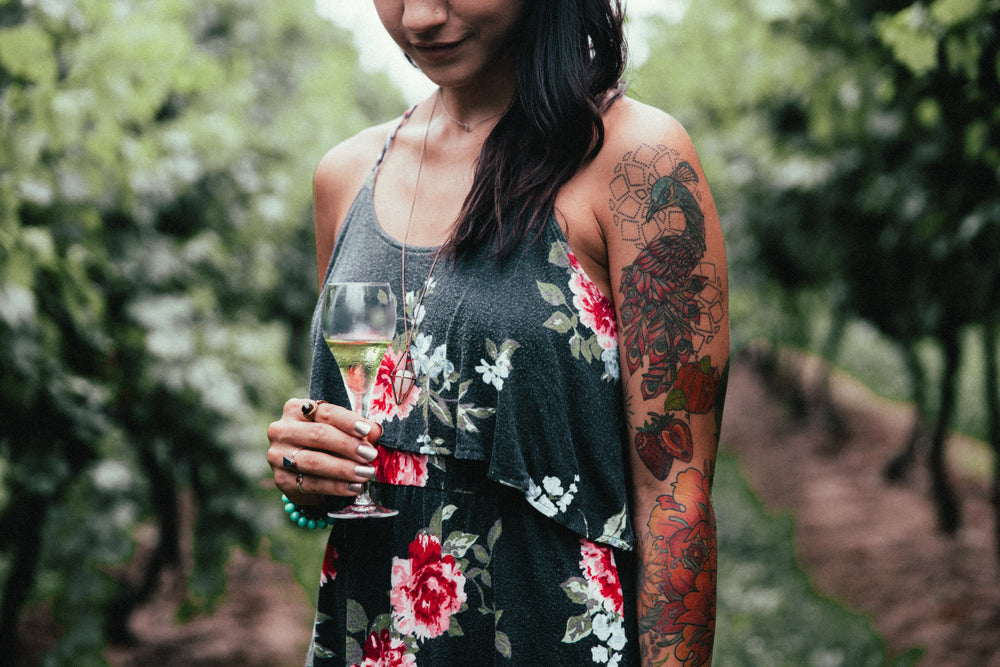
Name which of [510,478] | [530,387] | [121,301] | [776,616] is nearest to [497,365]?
[530,387]

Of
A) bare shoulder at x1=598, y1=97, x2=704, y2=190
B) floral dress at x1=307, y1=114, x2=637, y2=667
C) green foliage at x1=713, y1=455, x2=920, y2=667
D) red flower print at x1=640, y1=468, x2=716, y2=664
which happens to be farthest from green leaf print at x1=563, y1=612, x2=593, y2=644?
green foliage at x1=713, y1=455, x2=920, y2=667

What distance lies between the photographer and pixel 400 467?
1685 millimetres

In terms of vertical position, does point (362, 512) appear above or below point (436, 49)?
below

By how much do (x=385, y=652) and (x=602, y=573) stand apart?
0.44 meters

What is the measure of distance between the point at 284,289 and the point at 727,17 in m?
5.96

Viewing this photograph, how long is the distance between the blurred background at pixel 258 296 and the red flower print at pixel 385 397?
0.78 m

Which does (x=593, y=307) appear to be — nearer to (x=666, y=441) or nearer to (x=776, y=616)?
(x=666, y=441)

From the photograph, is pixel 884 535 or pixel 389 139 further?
pixel 884 535

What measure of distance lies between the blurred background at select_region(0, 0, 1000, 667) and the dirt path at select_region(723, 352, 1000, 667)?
0.05 m

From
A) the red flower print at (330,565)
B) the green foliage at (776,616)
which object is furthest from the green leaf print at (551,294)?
the green foliage at (776,616)

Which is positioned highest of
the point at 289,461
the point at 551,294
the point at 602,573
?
the point at 551,294

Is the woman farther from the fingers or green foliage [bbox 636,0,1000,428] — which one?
green foliage [bbox 636,0,1000,428]

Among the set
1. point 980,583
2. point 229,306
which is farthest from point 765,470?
point 229,306

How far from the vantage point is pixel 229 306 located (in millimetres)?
5621
